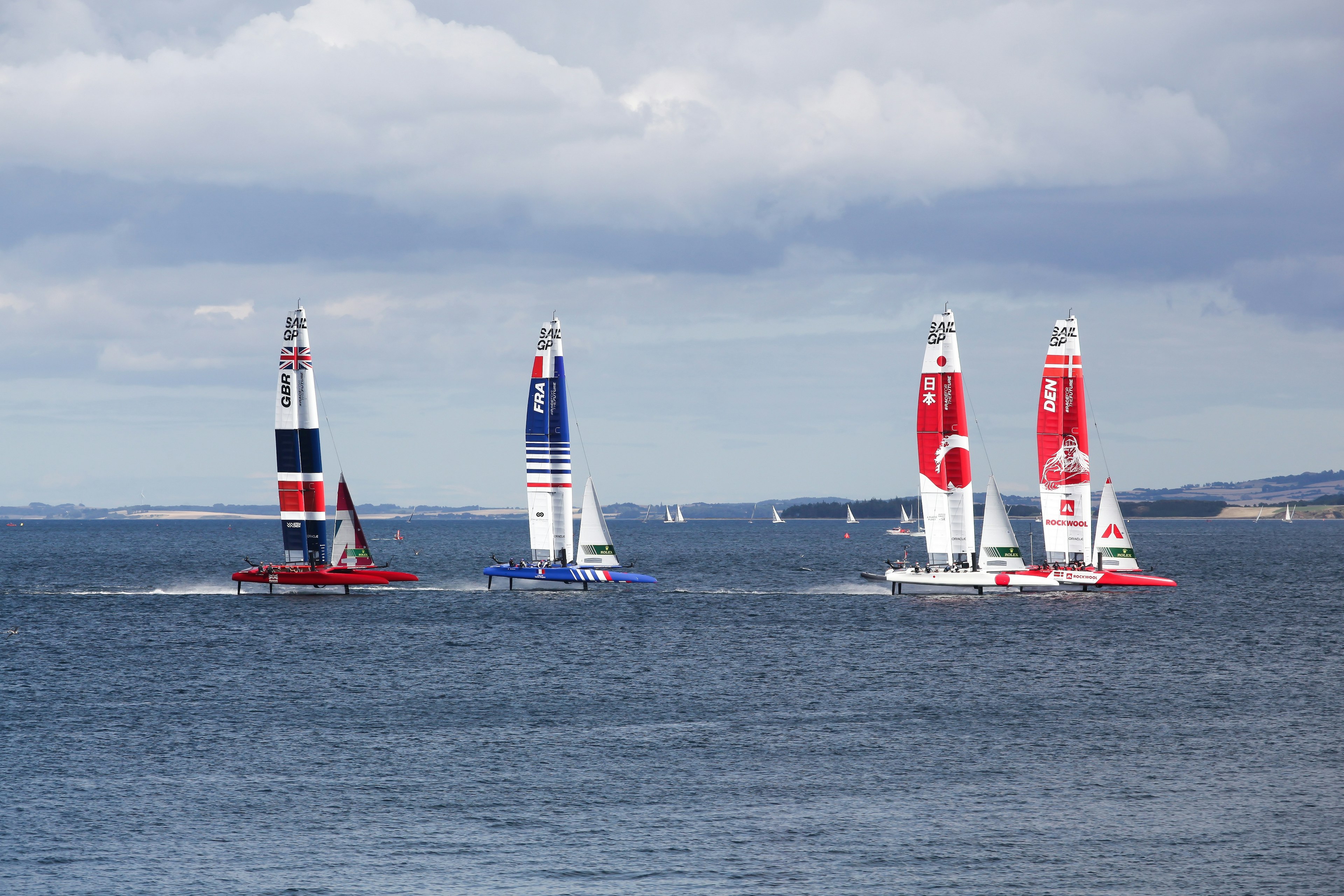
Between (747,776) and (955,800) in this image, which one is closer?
(955,800)

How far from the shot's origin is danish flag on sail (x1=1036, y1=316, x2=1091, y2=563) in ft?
336

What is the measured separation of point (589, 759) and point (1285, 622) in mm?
62573

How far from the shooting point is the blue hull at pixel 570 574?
96.3 metres

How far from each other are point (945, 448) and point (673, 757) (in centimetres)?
5560

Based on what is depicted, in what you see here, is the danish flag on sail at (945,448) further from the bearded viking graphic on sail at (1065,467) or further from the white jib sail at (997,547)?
the bearded viking graphic on sail at (1065,467)

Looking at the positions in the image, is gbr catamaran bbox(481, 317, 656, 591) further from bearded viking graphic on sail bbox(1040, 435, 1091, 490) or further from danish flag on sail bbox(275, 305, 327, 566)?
bearded viking graphic on sail bbox(1040, 435, 1091, 490)

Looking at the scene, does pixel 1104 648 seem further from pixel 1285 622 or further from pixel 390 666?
pixel 390 666

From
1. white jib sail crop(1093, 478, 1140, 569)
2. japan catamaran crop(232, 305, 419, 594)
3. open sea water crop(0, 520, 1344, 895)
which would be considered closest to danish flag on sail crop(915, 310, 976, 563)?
open sea water crop(0, 520, 1344, 895)

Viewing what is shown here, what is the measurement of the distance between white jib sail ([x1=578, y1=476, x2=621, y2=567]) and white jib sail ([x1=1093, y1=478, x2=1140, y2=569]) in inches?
1493

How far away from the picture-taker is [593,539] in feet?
325

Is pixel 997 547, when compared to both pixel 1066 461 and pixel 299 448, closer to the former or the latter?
pixel 1066 461

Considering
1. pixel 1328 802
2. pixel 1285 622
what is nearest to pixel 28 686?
pixel 1328 802

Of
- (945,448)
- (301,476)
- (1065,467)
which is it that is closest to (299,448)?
(301,476)

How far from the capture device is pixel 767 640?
7862 centimetres
